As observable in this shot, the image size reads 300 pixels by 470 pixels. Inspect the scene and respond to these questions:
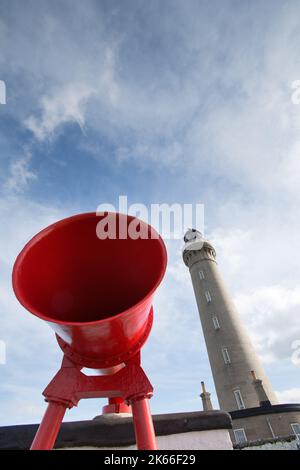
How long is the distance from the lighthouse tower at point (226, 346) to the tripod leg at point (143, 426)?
1715 cm

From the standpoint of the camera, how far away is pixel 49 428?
1.64 meters

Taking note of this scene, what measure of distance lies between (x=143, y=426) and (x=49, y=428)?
23.6 inches

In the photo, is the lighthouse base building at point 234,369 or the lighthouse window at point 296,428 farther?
the lighthouse base building at point 234,369

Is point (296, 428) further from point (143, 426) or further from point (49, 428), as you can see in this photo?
point (49, 428)

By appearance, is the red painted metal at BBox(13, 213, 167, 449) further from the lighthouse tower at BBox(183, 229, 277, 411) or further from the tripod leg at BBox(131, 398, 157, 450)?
the lighthouse tower at BBox(183, 229, 277, 411)

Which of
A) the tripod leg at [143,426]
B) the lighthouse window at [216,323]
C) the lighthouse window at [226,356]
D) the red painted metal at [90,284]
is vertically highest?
the lighthouse window at [216,323]

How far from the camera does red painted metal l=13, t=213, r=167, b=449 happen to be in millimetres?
1704

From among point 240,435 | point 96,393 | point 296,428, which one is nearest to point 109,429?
point 96,393

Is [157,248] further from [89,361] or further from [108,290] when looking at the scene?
[89,361]

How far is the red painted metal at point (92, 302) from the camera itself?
1704 mm

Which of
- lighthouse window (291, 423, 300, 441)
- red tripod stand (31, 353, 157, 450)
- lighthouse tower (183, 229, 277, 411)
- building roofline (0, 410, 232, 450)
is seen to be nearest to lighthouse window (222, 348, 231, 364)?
lighthouse tower (183, 229, 277, 411)

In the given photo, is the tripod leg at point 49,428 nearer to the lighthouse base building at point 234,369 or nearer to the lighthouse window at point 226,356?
the lighthouse base building at point 234,369

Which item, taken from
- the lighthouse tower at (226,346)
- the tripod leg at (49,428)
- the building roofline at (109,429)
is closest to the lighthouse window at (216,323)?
the lighthouse tower at (226,346)
